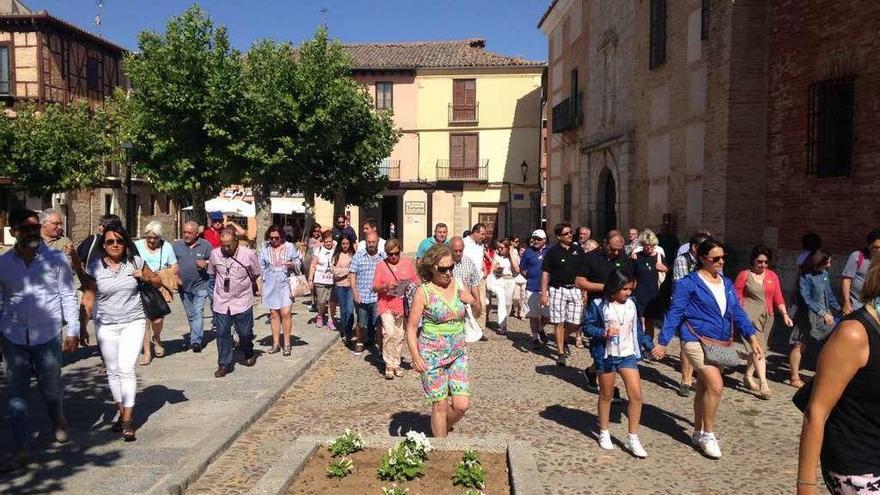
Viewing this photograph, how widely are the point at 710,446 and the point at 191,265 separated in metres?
7.34

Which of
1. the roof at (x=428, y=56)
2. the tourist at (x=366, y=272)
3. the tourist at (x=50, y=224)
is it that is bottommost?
the tourist at (x=366, y=272)

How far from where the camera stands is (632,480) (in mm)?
4980

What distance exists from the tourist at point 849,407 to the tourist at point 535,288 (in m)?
7.46

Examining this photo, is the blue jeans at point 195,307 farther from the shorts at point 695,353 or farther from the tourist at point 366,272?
the shorts at point 695,353

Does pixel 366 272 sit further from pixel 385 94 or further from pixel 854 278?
pixel 385 94

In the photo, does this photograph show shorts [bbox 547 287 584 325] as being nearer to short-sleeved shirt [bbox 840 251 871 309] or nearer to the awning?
short-sleeved shirt [bbox 840 251 871 309]

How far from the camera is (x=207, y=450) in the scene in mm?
5250

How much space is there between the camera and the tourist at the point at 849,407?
246 cm

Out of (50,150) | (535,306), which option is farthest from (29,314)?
(50,150)

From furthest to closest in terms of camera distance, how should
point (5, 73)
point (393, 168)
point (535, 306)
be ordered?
point (393, 168)
point (5, 73)
point (535, 306)

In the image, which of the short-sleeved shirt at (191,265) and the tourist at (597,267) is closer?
the tourist at (597,267)

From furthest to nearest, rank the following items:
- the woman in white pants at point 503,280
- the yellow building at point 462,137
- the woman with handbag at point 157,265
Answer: the yellow building at point 462,137
the woman in white pants at point 503,280
the woman with handbag at point 157,265

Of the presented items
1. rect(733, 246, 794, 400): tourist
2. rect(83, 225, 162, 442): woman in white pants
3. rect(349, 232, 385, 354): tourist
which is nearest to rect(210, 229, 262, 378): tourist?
rect(349, 232, 385, 354): tourist

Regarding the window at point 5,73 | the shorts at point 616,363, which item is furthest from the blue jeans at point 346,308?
the window at point 5,73
